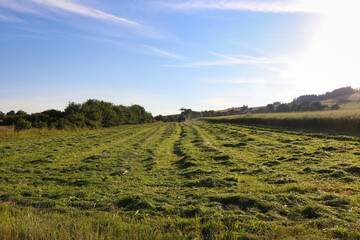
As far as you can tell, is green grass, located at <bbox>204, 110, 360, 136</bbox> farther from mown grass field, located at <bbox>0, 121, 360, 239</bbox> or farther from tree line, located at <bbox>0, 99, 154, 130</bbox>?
tree line, located at <bbox>0, 99, 154, 130</bbox>

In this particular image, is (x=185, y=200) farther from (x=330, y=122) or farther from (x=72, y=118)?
(x=72, y=118)

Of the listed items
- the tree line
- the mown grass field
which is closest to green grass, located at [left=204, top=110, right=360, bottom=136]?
the mown grass field

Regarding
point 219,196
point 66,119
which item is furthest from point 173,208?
point 66,119

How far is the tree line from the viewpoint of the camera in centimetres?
3579

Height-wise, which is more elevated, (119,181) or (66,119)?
(66,119)

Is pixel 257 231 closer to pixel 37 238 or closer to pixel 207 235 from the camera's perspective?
pixel 207 235

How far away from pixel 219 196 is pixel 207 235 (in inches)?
82.4

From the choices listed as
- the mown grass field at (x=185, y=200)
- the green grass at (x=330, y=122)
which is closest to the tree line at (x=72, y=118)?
the mown grass field at (x=185, y=200)

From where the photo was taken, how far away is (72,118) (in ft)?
141

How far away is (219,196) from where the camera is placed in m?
6.07

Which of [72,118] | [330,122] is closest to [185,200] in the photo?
[330,122]

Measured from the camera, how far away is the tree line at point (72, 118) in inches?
1409

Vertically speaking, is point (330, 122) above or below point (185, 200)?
above

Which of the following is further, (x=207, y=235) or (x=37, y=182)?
(x=37, y=182)
